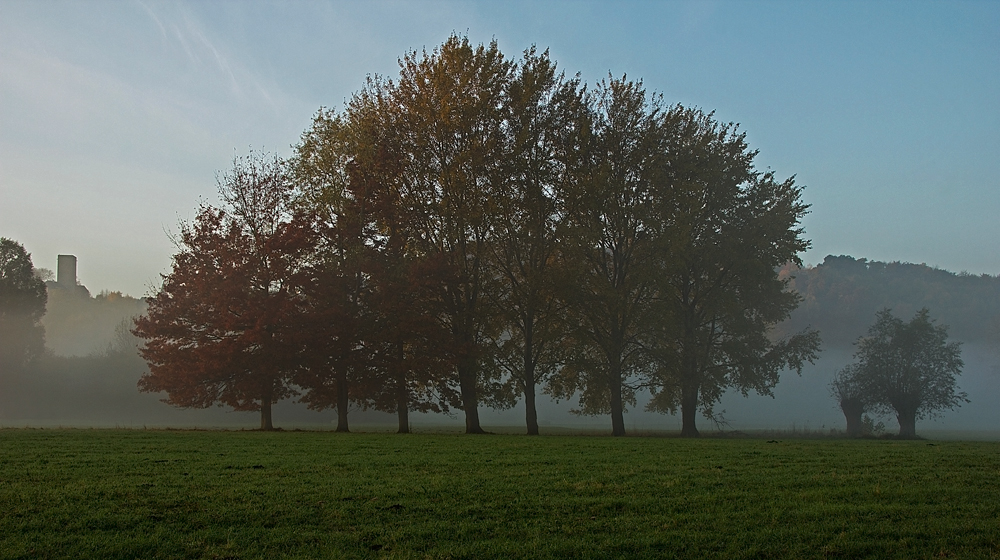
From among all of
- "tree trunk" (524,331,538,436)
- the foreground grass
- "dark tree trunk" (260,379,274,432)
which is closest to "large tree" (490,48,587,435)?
"tree trunk" (524,331,538,436)

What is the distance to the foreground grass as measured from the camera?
7781 millimetres

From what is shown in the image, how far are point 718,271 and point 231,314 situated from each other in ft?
81.1

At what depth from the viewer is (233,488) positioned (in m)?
10.7

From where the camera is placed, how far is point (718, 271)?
3619 cm

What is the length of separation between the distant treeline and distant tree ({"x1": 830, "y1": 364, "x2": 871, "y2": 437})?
43334mm

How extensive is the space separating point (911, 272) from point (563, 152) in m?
98.9

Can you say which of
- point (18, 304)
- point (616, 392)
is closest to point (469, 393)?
point (616, 392)

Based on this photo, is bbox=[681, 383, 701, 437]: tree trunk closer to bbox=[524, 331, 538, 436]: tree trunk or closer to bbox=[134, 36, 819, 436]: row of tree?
bbox=[134, 36, 819, 436]: row of tree

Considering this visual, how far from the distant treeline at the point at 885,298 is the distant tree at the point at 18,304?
86.8 meters

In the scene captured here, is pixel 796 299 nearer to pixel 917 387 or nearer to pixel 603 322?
pixel 603 322

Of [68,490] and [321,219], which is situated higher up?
[321,219]

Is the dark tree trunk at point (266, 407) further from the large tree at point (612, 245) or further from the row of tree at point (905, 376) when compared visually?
the row of tree at point (905, 376)

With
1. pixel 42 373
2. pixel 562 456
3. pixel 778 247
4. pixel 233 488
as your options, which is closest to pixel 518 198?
pixel 778 247

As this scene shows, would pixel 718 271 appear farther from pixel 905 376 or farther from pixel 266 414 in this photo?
pixel 266 414
